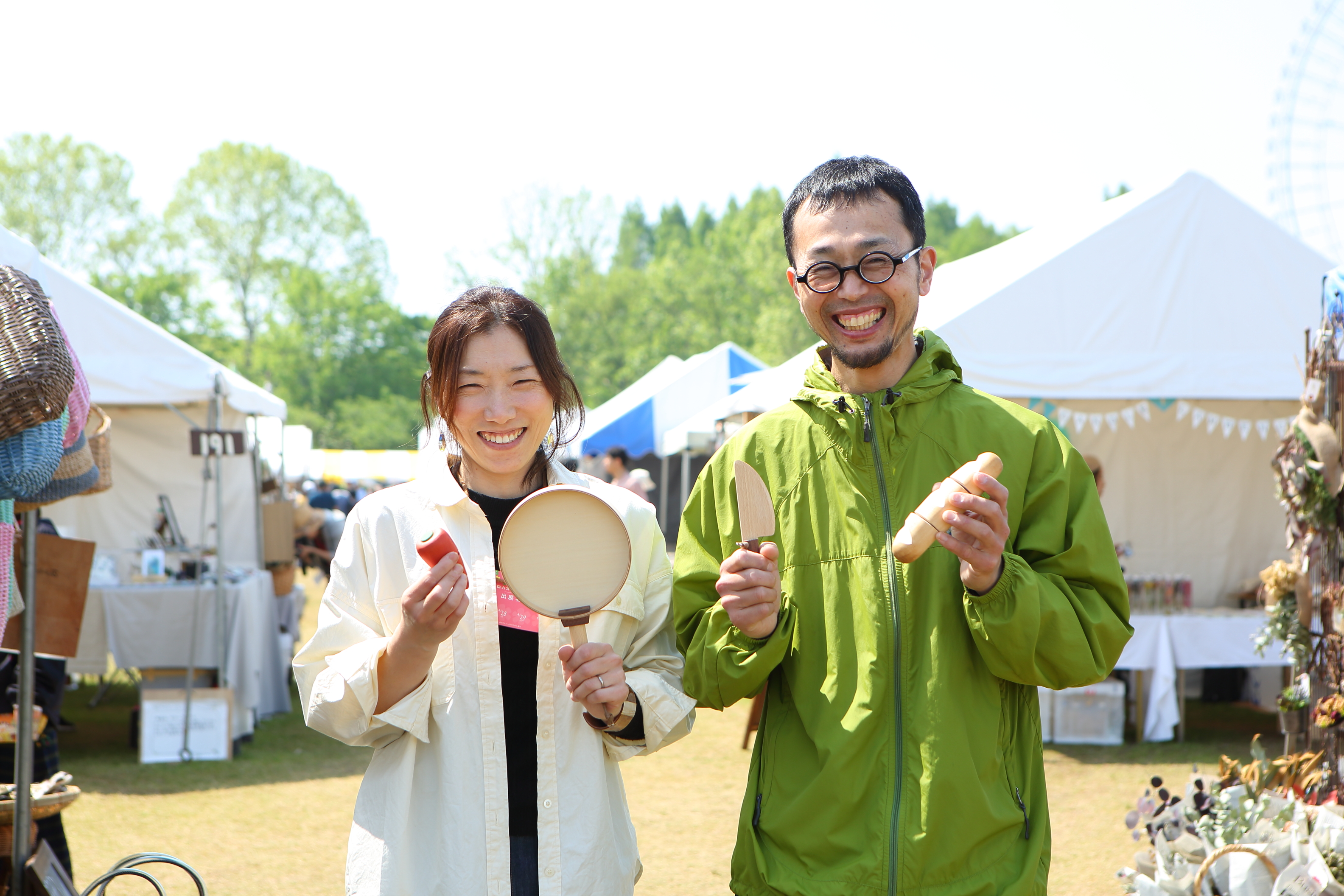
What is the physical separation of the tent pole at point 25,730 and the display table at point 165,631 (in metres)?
4.37

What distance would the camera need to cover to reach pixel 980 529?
61.1 inches

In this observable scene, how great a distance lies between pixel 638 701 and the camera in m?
1.85

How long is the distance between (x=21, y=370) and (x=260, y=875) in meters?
3.63

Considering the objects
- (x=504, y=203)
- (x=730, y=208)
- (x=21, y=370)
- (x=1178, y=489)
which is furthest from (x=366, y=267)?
(x=21, y=370)

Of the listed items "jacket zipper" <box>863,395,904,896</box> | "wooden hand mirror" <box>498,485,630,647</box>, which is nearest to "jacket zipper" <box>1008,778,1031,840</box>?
"jacket zipper" <box>863,395,904,896</box>

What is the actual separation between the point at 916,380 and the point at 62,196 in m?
44.7

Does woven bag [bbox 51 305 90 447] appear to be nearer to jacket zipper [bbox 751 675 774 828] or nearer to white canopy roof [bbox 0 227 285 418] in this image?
jacket zipper [bbox 751 675 774 828]

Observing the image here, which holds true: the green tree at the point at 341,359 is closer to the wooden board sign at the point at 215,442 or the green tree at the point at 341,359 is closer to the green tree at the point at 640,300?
the green tree at the point at 640,300

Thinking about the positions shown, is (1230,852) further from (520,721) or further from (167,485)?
(167,485)

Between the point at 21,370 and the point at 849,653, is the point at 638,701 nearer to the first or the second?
the point at 849,653

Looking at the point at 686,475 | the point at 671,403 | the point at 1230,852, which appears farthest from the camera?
the point at 686,475

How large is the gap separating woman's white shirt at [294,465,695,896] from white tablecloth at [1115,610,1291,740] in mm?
6223

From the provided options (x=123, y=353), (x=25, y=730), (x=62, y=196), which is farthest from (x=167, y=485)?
(x=62, y=196)

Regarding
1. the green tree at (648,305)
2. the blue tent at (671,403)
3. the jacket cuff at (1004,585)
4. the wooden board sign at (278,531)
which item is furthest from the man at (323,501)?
the green tree at (648,305)
